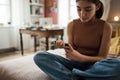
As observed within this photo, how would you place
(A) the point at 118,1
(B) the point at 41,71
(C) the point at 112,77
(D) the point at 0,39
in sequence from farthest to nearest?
(D) the point at 0,39 < (A) the point at 118,1 < (B) the point at 41,71 < (C) the point at 112,77

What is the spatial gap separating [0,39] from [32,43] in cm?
91

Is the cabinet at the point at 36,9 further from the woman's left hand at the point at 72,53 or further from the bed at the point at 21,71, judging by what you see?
the woman's left hand at the point at 72,53

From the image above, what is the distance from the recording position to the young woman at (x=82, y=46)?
125 cm

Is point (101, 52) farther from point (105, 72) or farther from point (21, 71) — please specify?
point (21, 71)

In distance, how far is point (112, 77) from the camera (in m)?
1.06

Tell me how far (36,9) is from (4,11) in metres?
0.88

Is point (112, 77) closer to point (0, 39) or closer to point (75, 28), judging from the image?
point (75, 28)

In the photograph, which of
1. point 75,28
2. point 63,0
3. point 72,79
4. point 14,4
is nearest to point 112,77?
point 72,79

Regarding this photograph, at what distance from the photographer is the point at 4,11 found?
179 inches

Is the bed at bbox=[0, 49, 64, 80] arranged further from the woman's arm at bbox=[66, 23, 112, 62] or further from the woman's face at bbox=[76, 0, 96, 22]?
the woman's face at bbox=[76, 0, 96, 22]

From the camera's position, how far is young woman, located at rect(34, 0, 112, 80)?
4.11 feet

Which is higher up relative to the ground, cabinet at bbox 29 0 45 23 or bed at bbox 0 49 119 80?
cabinet at bbox 29 0 45 23

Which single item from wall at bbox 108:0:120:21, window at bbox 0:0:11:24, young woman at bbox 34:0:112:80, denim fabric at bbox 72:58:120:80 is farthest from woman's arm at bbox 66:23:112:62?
window at bbox 0:0:11:24

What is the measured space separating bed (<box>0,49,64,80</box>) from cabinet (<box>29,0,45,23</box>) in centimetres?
335
